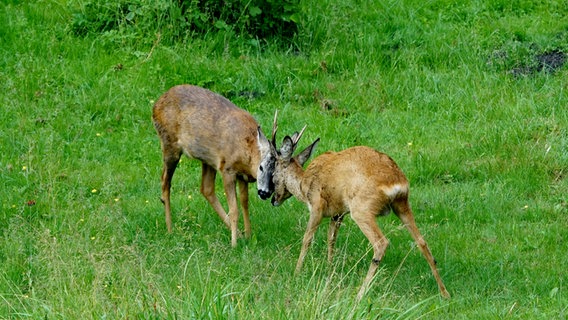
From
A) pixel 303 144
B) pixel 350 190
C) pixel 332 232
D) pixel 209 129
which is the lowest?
pixel 303 144

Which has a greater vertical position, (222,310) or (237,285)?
(222,310)

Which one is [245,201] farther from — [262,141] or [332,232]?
[332,232]

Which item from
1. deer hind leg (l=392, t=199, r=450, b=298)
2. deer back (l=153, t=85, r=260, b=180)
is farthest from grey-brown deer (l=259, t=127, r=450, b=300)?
deer back (l=153, t=85, r=260, b=180)

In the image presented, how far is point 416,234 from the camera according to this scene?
9336mm

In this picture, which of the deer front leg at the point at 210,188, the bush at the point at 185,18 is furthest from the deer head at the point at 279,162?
the bush at the point at 185,18

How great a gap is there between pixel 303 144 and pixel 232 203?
1.87 meters

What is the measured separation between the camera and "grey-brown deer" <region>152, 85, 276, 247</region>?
35.4ft

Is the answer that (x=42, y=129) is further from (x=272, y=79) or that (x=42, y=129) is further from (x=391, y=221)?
(x=391, y=221)

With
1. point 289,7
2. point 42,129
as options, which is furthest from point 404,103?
point 42,129

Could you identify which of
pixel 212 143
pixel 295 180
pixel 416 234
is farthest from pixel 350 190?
pixel 212 143

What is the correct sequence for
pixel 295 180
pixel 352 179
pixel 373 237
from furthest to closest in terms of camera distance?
1. pixel 295 180
2. pixel 352 179
3. pixel 373 237

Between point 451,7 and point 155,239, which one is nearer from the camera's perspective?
point 155,239

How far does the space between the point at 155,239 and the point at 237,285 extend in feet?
6.28

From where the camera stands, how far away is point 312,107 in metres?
13.4
